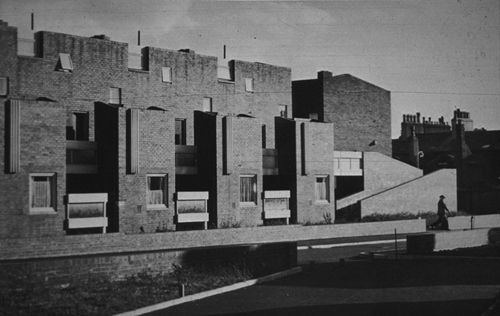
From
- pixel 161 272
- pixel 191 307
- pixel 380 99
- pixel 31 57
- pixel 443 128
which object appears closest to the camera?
pixel 191 307

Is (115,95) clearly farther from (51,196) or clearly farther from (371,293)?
(371,293)

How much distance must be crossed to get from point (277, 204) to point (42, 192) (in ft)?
48.9

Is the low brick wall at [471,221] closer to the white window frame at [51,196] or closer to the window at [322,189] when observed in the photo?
the window at [322,189]

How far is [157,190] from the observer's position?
32469mm

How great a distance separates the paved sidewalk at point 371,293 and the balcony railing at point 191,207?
13.6 meters

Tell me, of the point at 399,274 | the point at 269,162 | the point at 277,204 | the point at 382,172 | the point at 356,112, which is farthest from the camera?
the point at 356,112

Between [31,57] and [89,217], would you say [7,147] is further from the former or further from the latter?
Answer: [31,57]

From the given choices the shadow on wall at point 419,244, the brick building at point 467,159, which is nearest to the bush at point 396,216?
the brick building at point 467,159

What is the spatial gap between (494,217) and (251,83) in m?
18.5

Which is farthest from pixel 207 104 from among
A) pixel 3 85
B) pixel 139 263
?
pixel 139 263

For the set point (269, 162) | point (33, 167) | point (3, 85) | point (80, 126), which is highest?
point (3, 85)

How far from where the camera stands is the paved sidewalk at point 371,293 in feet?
43.1

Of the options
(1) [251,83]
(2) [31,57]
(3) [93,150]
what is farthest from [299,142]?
(2) [31,57]

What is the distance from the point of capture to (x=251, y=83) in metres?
47.3
